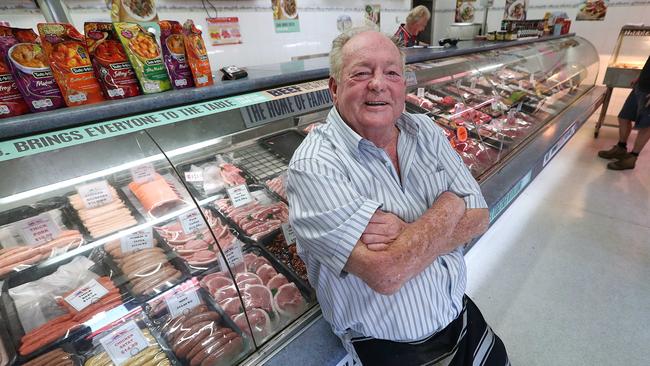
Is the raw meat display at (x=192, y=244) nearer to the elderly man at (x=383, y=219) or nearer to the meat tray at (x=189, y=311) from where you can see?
the meat tray at (x=189, y=311)

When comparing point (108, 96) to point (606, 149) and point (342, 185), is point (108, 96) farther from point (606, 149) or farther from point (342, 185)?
point (606, 149)

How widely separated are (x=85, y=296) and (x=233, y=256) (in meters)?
0.58

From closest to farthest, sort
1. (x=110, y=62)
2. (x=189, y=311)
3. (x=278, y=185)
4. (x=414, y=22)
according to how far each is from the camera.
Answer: (x=110, y=62)
(x=189, y=311)
(x=278, y=185)
(x=414, y=22)

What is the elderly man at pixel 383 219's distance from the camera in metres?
1.02

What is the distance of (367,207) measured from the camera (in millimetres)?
1017

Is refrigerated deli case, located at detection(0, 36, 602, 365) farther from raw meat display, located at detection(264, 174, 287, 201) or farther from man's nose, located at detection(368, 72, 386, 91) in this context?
man's nose, located at detection(368, 72, 386, 91)

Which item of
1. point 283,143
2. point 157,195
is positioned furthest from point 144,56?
point 283,143

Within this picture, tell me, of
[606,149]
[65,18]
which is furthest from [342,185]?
[606,149]

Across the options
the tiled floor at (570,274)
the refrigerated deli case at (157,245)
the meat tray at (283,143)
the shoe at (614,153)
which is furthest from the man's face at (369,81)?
the shoe at (614,153)

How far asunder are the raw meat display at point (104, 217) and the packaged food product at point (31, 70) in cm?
48

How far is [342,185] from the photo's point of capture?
103cm

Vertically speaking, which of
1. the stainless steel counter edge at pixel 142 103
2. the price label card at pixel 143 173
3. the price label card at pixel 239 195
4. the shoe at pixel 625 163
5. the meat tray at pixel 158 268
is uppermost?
the stainless steel counter edge at pixel 142 103

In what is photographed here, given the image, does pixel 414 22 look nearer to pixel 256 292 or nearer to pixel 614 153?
pixel 614 153

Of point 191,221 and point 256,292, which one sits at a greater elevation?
point 191,221
